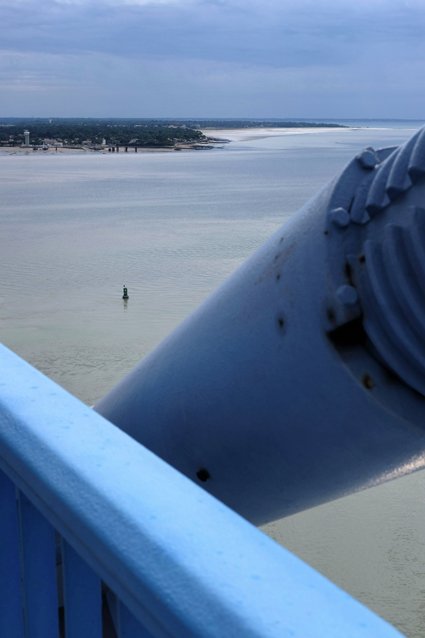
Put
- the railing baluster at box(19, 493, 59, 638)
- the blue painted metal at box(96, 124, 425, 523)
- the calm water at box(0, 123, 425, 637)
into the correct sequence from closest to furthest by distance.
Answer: the railing baluster at box(19, 493, 59, 638) < the blue painted metal at box(96, 124, 425, 523) < the calm water at box(0, 123, 425, 637)

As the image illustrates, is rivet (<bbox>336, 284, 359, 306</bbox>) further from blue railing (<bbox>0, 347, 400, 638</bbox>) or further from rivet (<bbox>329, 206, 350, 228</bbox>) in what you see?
blue railing (<bbox>0, 347, 400, 638</bbox>)

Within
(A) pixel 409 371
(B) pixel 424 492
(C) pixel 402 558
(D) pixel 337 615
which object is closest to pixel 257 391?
(A) pixel 409 371

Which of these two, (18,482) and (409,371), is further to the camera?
(409,371)

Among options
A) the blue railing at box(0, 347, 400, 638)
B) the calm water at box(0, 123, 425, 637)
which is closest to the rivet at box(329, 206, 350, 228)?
the blue railing at box(0, 347, 400, 638)

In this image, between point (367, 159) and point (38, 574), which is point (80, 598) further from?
point (367, 159)

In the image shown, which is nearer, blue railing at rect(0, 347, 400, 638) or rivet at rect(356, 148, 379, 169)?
blue railing at rect(0, 347, 400, 638)

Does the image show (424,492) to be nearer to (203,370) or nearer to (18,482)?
(203,370)

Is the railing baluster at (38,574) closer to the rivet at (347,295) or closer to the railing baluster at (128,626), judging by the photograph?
the railing baluster at (128,626)
